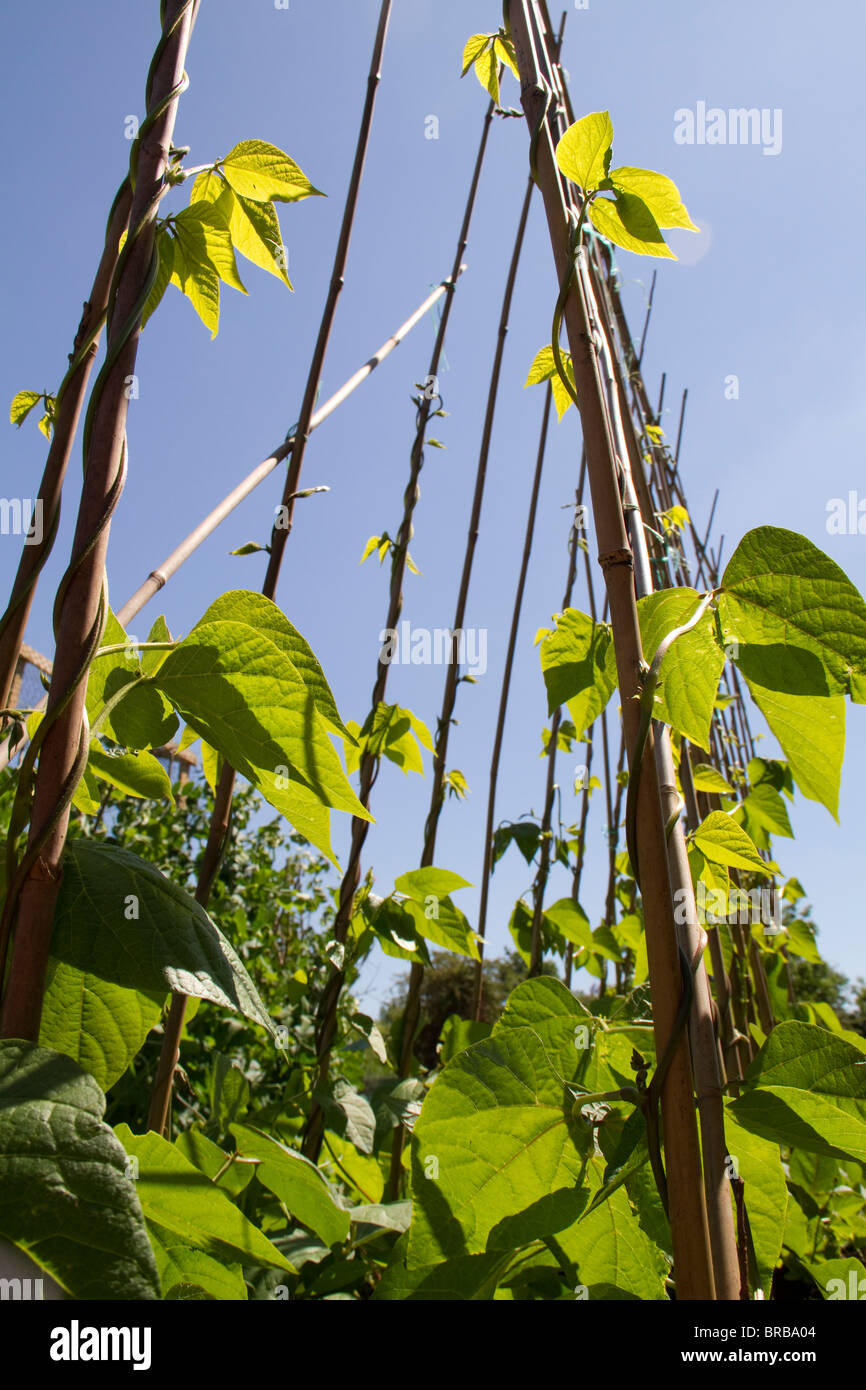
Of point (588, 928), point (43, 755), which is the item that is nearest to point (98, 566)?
point (43, 755)

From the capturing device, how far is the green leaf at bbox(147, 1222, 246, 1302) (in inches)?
19.8

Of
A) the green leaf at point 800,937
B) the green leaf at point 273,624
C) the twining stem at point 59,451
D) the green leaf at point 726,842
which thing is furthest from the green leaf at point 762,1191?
the green leaf at point 800,937

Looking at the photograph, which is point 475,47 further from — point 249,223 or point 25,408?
point 25,408

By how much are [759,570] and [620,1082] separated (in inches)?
14.3

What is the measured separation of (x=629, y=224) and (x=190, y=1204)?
76 cm

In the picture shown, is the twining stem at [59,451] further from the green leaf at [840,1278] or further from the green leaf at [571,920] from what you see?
the green leaf at [571,920]

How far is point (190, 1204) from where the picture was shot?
0.52 metres

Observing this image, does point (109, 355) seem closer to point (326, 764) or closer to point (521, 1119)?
point (326, 764)

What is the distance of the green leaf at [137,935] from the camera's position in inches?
15.8

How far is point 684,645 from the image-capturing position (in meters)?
0.53

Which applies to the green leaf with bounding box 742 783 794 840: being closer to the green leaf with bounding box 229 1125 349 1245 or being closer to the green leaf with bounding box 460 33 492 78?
the green leaf with bounding box 229 1125 349 1245

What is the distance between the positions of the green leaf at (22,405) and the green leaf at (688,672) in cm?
60

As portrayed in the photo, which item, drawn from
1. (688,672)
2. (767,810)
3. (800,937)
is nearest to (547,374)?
(688,672)

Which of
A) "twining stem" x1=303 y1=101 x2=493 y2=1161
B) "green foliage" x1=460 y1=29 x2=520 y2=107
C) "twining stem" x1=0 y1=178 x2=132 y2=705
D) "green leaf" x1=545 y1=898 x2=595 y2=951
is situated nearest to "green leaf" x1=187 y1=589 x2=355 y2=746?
"twining stem" x1=0 y1=178 x2=132 y2=705
